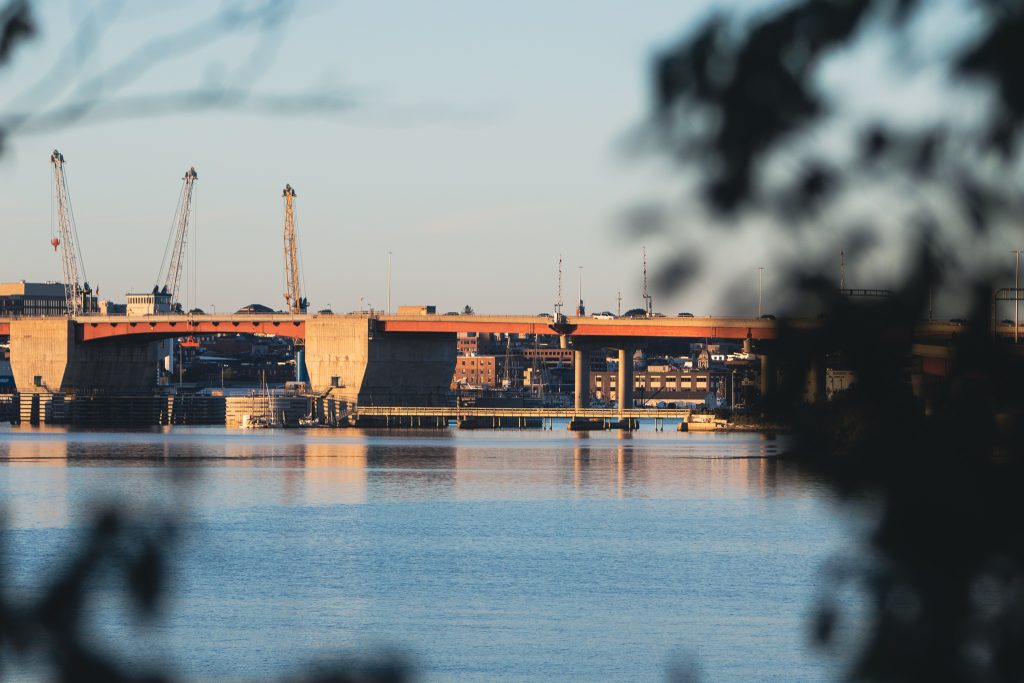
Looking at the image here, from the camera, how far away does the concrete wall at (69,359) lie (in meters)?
Result: 133

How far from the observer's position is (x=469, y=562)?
4000cm

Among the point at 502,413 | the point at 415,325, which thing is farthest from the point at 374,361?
the point at 502,413

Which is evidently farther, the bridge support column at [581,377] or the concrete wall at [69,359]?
the concrete wall at [69,359]

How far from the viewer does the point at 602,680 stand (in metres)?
25.1

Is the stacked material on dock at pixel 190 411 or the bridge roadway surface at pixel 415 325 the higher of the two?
the bridge roadway surface at pixel 415 325

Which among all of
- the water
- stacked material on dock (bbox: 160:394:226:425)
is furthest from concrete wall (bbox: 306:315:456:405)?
the water

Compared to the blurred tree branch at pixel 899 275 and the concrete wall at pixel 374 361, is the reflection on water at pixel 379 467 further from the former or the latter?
the blurred tree branch at pixel 899 275

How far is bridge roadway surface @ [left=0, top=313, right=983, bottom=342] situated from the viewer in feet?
371

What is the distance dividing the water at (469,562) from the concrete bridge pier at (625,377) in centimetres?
4323

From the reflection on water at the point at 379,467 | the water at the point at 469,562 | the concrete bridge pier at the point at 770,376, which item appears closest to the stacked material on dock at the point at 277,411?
the reflection on water at the point at 379,467

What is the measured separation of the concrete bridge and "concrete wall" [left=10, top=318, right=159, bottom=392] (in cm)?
8

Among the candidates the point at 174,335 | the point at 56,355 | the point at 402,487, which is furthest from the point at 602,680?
the point at 56,355

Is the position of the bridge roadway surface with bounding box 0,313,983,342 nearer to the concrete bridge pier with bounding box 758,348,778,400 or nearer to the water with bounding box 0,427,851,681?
the water with bounding box 0,427,851,681

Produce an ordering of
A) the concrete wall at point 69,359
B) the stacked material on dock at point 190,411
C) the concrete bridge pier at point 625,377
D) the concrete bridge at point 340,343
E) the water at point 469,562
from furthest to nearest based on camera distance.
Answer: the stacked material on dock at point 190,411
the concrete wall at point 69,359
the concrete bridge pier at point 625,377
the concrete bridge at point 340,343
the water at point 469,562
